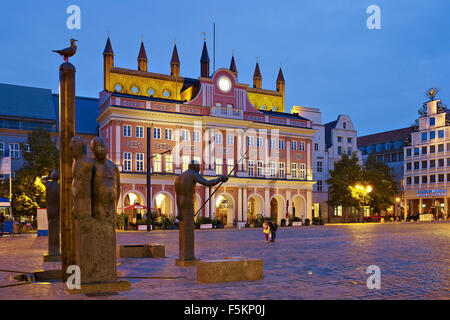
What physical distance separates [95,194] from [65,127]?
1.85m

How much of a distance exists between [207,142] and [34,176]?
17736mm

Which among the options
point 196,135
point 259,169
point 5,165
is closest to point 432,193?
point 259,169

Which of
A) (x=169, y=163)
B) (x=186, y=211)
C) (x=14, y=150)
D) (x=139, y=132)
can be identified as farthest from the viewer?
(x=14, y=150)

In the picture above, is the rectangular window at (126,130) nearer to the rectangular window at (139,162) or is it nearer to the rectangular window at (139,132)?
the rectangular window at (139,132)

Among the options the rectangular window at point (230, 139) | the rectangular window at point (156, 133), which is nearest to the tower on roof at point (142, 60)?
the rectangular window at point (156, 133)

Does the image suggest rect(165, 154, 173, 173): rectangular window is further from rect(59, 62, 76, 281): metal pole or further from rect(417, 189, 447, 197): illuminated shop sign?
rect(417, 189, 447, 197): illuminated shop sign

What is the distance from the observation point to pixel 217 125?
167ft

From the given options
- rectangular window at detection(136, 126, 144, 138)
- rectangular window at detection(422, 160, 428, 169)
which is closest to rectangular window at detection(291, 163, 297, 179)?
rectangular window at detection(136, 126, 144, 138)

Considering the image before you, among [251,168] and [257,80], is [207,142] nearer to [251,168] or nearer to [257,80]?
[251,168]

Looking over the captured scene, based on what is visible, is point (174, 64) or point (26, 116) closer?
point (26, 116)

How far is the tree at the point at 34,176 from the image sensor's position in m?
38.6

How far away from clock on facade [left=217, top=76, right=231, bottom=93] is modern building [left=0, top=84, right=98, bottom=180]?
15111mm

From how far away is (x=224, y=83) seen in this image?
52.8m

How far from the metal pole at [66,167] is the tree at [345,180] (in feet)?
170
